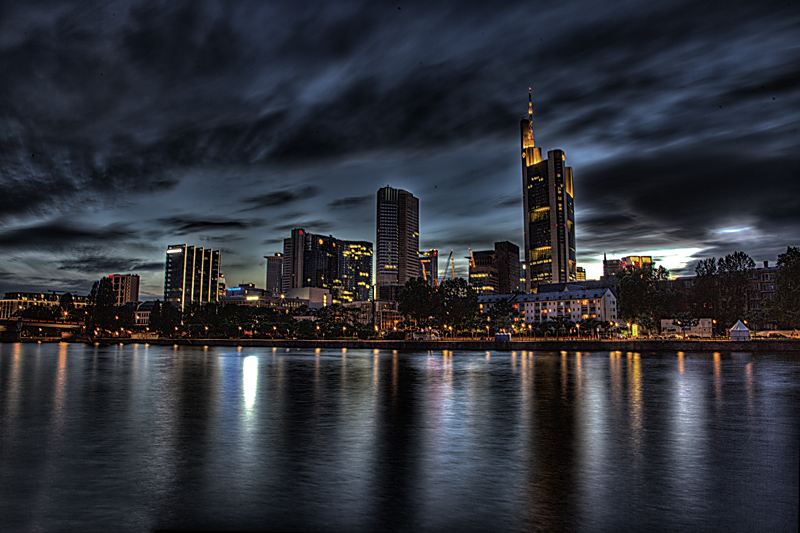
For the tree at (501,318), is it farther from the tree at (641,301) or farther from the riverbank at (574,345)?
the tree at (641,301)

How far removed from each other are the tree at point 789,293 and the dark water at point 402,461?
278 ft

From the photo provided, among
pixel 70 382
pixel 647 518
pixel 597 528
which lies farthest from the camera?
pixel 70 382

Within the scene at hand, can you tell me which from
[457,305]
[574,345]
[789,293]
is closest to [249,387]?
[574,345]

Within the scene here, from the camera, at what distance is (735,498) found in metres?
17.5

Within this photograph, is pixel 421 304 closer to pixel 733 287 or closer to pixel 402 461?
pixel 733 287

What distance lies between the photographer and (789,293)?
115750 millimetres

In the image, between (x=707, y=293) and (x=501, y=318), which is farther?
(x=501, y=318)

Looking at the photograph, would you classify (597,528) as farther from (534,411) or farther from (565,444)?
(534,411)

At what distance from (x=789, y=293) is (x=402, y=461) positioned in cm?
12798

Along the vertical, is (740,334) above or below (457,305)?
below

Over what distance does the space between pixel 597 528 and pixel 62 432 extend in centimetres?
2942

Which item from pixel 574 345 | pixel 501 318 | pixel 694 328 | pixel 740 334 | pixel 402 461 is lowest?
pixel 574 345

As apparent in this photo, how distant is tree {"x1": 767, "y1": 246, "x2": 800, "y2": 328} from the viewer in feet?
374

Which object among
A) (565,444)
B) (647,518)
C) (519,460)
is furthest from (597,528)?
(565,444)
